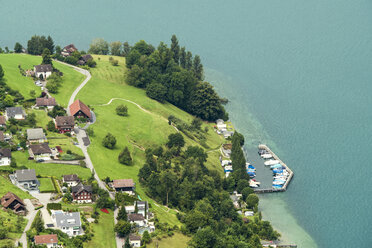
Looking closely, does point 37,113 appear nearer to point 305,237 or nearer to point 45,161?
point 45,161

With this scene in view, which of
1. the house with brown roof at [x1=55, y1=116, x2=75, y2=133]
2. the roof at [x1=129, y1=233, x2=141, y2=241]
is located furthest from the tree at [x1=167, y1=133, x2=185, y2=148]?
the roof at [x1=129, y1=233, x2=141, y2=241]

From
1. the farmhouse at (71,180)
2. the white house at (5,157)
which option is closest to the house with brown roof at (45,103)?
the white house at (5,157)

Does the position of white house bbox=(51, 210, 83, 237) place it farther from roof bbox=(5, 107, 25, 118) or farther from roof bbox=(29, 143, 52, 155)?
roof bbox=(5, 107, 25, 118)

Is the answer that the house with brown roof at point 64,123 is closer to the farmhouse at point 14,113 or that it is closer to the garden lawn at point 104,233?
the farmhouse at point 14,113

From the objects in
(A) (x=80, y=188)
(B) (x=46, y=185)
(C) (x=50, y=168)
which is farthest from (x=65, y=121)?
(A) (x=80, y=188)

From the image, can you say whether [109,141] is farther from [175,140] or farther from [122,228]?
[122,228]

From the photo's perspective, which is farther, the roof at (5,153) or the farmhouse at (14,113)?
the farmhouse at (14,113)
